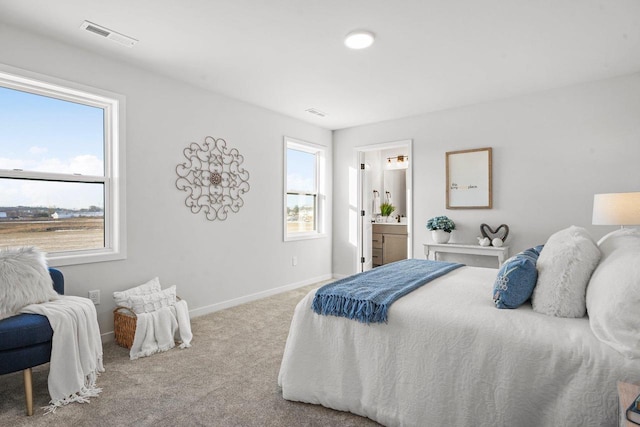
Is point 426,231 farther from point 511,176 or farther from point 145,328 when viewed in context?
point 145,328

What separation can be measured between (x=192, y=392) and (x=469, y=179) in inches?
150

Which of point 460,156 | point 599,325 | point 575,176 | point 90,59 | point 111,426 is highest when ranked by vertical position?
point 90,59

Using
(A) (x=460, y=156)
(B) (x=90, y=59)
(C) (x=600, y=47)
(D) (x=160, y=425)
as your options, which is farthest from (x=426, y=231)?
(B) (x=90, y=59)

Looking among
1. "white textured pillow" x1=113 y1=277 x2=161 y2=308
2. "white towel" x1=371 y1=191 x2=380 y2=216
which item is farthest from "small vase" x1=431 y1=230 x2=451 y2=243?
"white textured pillow" x1=113 y1=277 x2=161 y2=308

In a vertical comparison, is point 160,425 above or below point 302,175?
below

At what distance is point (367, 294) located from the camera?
1.97 m

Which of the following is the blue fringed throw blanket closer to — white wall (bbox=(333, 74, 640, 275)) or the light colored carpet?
the light colored carpet

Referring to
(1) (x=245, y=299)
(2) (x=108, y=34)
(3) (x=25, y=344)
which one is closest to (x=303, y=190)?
(1) (x=245, y=299)

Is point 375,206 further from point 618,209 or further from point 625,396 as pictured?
point 625,396

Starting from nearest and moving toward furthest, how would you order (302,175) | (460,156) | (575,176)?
(575,176), (460,156), (302,175)

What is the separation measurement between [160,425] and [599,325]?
2129 millimetres

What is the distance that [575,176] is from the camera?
146 inches

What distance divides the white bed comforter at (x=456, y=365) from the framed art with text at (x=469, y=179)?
7.80 feet

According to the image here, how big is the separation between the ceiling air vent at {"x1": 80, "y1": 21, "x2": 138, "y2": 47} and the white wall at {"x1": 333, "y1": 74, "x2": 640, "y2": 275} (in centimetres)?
348
